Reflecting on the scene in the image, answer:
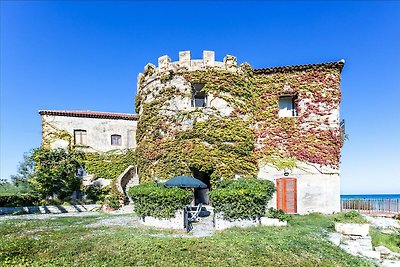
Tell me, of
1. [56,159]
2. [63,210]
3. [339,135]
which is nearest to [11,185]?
[56,159]

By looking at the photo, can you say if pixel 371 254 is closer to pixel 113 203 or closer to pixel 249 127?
pixel 249 127

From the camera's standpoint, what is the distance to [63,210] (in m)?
19.6

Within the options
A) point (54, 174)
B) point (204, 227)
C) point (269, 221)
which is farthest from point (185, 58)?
point (54, 174)

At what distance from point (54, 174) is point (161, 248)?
51.0 ft

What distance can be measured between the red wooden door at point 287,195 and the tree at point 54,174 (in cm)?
1598

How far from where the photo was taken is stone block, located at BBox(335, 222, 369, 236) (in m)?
11.4

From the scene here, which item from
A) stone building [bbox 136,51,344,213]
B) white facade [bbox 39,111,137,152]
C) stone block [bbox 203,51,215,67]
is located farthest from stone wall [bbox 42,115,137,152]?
stone block [bbox 203,51,215,67]

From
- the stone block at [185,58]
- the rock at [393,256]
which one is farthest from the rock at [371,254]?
the stone block at [185,58]

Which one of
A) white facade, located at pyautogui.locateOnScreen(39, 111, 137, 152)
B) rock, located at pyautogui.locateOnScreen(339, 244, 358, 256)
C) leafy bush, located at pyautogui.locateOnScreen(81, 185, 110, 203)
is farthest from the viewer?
white facade, located at pyautogui.locateOnScreen(39, 111, 137, 152)

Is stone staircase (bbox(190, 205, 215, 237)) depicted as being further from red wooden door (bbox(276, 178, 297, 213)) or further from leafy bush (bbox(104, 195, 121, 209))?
leafy bush (bbox(104, 195, 121, 209))

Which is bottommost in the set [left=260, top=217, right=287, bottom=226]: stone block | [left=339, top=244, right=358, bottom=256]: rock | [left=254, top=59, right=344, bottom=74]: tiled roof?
[left=339, top=244, right=358, bottom=256]: rock

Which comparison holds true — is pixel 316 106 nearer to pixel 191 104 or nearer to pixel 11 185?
pixel 191 104

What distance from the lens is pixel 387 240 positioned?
12.9 metres

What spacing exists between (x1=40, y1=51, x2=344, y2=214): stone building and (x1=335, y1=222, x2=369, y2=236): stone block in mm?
5873
